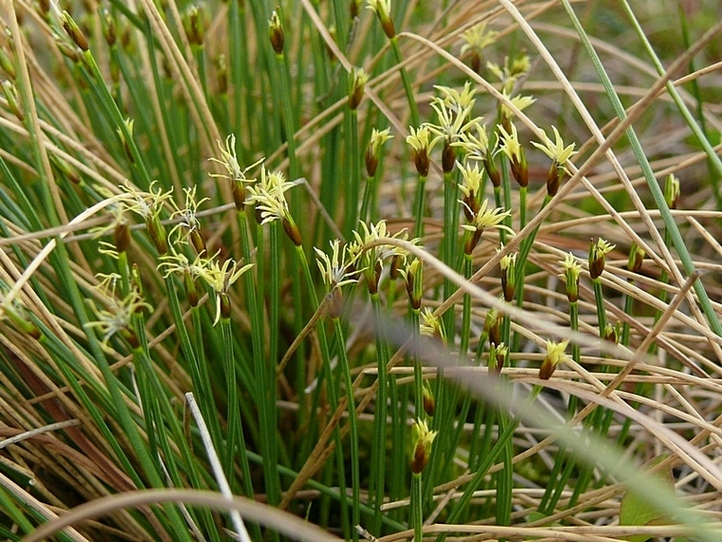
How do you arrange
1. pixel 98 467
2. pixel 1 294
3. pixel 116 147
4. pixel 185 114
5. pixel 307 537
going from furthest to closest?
pixel 185 114 → pixel 116 147 → pixel 98 467 → pixel 1 294 → pixel 307 537

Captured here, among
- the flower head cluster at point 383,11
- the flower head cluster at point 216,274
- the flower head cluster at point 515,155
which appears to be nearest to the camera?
the flower head cluster at point 216,274

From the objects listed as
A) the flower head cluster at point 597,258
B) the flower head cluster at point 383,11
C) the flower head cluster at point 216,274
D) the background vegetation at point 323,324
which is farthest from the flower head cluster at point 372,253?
the flower head cluster at point 383,11

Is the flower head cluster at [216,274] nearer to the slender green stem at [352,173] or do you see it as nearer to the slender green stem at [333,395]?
the slender green stem at [333,395]

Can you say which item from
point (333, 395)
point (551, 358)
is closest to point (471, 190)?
point (551, 358)

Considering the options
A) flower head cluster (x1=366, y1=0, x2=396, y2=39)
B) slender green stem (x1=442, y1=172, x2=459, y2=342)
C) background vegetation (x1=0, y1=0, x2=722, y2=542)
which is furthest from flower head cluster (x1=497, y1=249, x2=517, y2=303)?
flower head cluster (x1=366, y1=0, x2=396, y2=39)

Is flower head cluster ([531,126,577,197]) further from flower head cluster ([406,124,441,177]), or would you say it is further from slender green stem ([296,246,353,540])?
slender green stem ([296,246,353,540])

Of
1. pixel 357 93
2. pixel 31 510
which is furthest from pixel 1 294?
pixel 357 93

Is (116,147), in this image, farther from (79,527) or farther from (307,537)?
(307,537)

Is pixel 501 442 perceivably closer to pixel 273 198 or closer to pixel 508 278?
pixel 508 278
